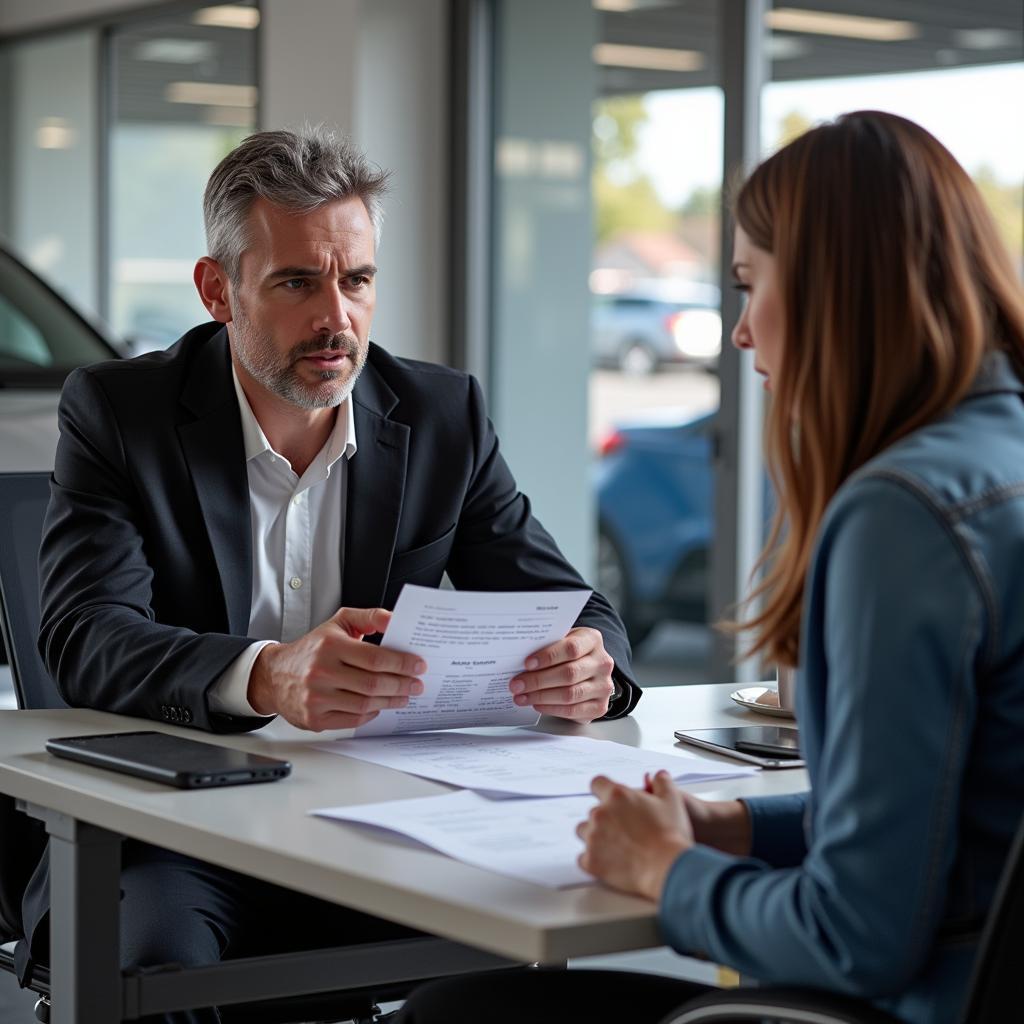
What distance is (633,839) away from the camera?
127 cm

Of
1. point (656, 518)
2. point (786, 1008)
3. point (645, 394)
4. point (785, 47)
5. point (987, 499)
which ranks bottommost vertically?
point (656, 518)

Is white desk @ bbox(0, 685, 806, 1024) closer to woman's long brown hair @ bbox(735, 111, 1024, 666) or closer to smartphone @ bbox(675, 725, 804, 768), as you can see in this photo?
smartphone @ bbox(675, 725, 804, 768)

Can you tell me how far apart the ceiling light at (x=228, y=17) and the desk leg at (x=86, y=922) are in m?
4.97

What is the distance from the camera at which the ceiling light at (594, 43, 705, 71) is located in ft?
16.2

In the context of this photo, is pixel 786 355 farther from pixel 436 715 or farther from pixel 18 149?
pixel 18 149

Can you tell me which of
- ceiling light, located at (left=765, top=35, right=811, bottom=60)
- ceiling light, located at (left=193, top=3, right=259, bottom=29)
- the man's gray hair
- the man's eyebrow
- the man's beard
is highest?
ceiling light, located at (left=193, top=3, right=259, bottom=29)

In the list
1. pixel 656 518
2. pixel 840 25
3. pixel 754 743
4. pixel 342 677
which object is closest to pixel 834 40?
pixel 840 25

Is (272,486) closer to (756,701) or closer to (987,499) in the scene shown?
(756,701)

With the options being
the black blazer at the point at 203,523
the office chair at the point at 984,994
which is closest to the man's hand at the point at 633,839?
the office chair at the point at 984,994

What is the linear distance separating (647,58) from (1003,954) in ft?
14.0

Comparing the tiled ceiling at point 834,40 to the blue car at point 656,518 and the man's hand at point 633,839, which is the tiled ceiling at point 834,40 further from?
the man's hand at point 633,839

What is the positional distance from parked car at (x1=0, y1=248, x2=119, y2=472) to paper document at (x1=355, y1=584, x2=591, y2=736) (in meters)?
2.70

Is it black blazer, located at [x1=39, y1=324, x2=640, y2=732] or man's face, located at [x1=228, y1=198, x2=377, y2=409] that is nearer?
black blazer, located at [x1=39, y1=324, x2=640, y2=732]

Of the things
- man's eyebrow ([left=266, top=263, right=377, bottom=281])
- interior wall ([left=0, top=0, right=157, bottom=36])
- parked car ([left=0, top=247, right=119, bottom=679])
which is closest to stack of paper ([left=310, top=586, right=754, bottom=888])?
man's eyebrow ([left=266, top=263, right=377, bottom=281])
